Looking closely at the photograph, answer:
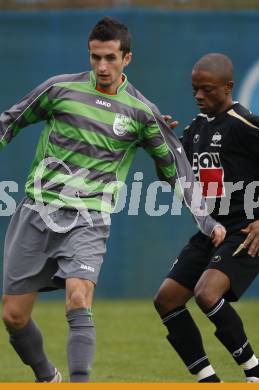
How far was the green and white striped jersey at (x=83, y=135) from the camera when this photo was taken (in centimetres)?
641

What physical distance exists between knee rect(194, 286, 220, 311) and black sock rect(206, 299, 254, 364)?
54mm

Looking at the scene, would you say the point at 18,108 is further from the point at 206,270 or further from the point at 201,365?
the point at 201,365

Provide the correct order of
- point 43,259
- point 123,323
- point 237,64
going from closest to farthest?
point 43,259 → point 123,323 → point 237,64

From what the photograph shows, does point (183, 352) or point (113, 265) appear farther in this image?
point (113, 265)

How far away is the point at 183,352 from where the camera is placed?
726cm

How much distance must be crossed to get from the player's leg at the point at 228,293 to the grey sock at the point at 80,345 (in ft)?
3.68

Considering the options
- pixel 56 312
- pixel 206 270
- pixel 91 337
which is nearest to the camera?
pixel 91 337

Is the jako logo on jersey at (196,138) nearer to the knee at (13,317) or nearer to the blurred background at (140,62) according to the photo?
the knee at (13,317)

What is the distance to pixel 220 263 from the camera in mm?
7055

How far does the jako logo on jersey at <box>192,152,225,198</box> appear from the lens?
729cm

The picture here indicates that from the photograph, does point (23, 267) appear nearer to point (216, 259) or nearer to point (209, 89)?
point (216, 259)

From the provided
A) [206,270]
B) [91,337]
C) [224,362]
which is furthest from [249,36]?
[91,337]

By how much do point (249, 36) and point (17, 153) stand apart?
9.07ft

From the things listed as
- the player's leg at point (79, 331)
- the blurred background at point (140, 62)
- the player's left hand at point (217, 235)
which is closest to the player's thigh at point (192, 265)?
the player's left hand at point (217, 235)
